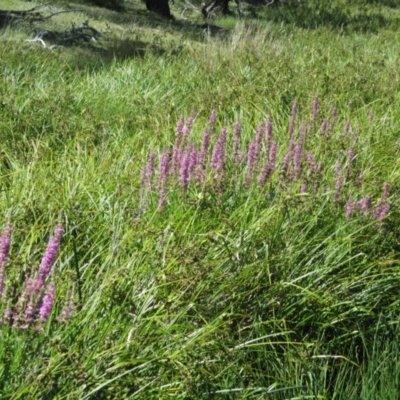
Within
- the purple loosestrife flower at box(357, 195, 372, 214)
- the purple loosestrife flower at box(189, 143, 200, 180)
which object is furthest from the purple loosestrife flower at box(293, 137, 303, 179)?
the purple loosestrife flower at box(189, 143, 200, 180)

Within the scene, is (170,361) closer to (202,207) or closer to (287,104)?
(202,207)

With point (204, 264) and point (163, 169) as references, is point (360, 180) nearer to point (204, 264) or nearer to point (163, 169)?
point (163, 169)

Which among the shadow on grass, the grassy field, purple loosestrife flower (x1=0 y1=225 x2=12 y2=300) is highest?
purple loosestrife flower (x1=0 y1=225 x2=12 y2=300)

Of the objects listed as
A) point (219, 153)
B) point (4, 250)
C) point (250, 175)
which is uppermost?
point (4, 250)

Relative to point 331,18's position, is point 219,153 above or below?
above

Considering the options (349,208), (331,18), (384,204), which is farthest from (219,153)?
(331,18)

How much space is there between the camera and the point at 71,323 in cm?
237

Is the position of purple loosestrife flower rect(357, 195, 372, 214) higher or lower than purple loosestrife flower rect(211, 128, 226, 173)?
lower

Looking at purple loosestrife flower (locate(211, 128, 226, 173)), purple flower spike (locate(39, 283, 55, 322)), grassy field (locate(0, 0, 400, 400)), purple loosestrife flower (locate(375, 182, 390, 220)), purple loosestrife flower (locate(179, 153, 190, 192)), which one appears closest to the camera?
purple flower spike (locate(39, 283, 55, 322))

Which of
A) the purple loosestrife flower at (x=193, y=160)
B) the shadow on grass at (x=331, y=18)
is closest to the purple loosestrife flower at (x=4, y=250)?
the purple loosestrife flower at (x=193, y=160)

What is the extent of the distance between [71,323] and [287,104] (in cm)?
422

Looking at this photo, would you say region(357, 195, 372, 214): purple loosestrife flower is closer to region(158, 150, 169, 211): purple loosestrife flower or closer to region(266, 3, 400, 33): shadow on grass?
region(158, 150, 169, 211): purple loosestrife flower

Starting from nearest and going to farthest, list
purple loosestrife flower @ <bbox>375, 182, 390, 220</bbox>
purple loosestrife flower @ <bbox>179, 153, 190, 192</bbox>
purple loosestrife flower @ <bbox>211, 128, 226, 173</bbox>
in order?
purple loosestrife flower @ <bbox>375, 182, 390, 220</bbox>, purple loosestrife flower @ <bbox>179, 153, 190, 192</bbox>, purple loosestrife flower @ <bbox>211, 128, 226, 173</bbox>

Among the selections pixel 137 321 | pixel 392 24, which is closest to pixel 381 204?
pixel 137 321
